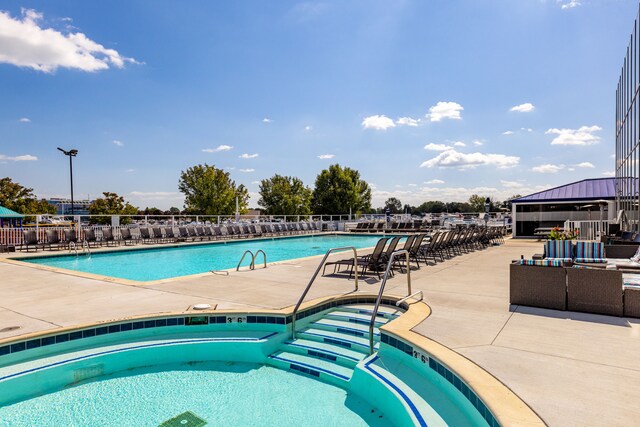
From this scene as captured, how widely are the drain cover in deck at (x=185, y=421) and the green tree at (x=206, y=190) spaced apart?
3584cm

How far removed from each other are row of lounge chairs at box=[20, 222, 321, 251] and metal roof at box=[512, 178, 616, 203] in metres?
13.6

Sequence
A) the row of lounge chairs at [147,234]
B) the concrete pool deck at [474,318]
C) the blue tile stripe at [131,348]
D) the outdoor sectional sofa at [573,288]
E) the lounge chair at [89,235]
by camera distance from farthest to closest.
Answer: the lounge chair at [89,235] → the row of lounge chairs at [147,234] → the outdoor sectional sofa at [573,288] → the blue tile stripe at [131,348] → the concrete pool deck at [474,318]

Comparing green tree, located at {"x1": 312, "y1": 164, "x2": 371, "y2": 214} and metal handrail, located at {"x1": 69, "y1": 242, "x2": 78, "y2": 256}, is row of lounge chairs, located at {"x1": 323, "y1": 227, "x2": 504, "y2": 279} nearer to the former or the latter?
metal handrail, located at {"x1": 69, "y1": 242, "x2": 78, "y2": 256}

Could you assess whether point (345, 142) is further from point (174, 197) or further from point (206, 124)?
point (174, 197)

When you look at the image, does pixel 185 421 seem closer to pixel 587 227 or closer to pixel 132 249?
pixel 132 249

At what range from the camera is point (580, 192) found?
1847cm

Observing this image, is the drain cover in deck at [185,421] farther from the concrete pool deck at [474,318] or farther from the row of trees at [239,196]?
the row of trees at [239,196]

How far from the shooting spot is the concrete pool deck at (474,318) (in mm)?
2592

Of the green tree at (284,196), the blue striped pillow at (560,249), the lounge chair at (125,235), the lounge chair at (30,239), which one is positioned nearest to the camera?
the blue striped pillow at (560,249)

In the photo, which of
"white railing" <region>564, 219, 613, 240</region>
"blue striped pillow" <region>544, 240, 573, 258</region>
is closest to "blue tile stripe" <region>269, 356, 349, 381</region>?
"blue striped pillow" <region>544, 240, 573, 258</region>

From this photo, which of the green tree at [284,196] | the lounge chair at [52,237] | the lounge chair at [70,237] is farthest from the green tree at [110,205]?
the lounge chair at [52,237]

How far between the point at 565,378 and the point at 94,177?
3477cm

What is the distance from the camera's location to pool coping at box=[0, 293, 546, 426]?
7.47ft

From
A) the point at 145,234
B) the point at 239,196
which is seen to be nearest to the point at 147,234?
the point at 145,234
